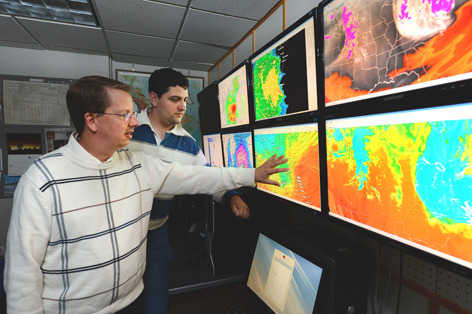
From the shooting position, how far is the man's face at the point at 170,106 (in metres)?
1.47

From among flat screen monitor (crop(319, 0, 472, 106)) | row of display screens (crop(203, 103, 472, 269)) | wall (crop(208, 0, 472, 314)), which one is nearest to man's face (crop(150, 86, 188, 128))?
row of display screens (crop(203, 103, 472, 269))

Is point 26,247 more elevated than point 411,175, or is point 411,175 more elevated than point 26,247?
point 411,175

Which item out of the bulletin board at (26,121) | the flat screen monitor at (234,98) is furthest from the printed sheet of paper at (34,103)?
the flat screen monitor at (234,98)

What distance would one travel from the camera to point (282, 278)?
1050mm

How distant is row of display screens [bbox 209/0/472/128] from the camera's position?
23.6 inches

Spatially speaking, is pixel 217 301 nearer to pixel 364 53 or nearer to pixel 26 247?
pixel 26 247

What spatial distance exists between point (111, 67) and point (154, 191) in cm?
262

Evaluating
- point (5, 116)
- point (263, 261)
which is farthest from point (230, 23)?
point (5, 116)

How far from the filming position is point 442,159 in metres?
0.62

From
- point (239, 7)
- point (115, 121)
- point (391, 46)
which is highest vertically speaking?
point (239, 7)

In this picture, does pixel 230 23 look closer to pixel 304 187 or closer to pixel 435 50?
pixel 304 187

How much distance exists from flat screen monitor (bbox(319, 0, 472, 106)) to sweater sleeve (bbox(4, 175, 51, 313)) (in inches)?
40.5

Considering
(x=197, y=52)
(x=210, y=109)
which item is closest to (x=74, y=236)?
(x=210, y=109)

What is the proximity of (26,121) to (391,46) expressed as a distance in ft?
10.7
